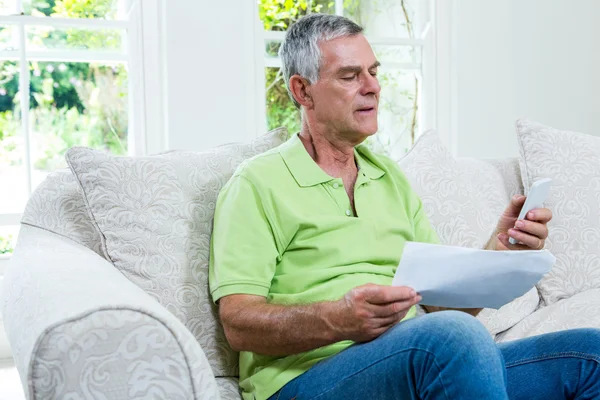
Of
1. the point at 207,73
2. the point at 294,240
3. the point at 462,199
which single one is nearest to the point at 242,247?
the point at 294,240

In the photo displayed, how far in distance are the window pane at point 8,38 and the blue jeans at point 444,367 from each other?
6.70 feet

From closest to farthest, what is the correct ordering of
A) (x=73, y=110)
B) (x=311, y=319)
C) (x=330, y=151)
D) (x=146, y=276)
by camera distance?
1. (x=311, y=319)
2. (x=146, y=276)
3. (x=330, y=151)
4. (x=73, y=110)

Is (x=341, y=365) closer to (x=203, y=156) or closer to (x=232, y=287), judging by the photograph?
(x=232, y=287)

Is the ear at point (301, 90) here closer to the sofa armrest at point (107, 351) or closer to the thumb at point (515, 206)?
the thumb at point (515, 206)

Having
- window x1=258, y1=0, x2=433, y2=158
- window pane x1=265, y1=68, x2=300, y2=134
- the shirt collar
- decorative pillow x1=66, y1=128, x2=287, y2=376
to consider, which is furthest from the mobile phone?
window x1=258, y1=0, x2=433, y2=158

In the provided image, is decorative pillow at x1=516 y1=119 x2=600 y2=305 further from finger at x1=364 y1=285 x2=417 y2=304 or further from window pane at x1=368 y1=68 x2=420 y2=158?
window pane at x1=368 y1=68 x2=420 y2=158

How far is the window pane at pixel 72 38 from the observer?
2863 millimetres

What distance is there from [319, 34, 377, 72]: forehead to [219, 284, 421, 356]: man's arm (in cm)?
55

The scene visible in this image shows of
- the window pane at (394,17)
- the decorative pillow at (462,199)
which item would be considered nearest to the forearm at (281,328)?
the decorative pillow at (462,199)

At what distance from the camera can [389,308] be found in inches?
46.4

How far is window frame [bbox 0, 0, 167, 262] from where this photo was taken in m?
2.84

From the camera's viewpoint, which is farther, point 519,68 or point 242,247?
point 519,68

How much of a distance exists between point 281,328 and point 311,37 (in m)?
0.66

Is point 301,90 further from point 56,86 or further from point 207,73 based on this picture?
point 56,86
